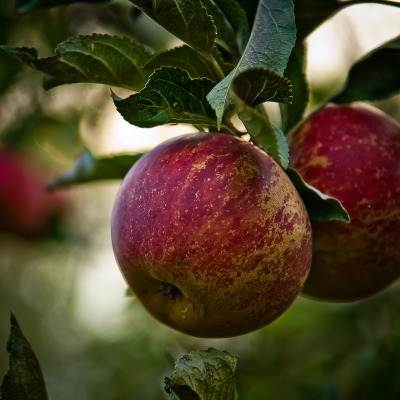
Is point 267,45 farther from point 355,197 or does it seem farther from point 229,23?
point 355,197

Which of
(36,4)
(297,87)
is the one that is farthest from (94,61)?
→ (297,87)

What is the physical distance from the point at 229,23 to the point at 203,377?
22.7 inches

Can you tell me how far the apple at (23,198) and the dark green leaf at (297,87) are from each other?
6.65 ft

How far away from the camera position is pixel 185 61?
3.56ft

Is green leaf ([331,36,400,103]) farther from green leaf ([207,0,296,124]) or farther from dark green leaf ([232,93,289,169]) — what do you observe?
dark green leaf ([232,93,289,169])

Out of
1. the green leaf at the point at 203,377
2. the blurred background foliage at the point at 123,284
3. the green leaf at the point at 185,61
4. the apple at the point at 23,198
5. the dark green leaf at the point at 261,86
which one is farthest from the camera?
the apple at the point at 23,198

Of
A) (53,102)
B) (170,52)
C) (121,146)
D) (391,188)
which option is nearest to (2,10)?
(53,102)

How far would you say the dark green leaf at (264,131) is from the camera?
0.87 m

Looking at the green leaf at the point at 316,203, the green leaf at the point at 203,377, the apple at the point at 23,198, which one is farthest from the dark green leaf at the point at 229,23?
the apple at the point at 23,198

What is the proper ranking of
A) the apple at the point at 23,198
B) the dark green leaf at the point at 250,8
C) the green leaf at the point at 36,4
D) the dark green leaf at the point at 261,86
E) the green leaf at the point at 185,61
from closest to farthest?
the dark green leaf at the point at 261,86 < the green leaf at the point at 185,61 < the dark green leaf at the point at 250,8 < the green leaf at the point at 36,4 < the apple at the point at 23,198

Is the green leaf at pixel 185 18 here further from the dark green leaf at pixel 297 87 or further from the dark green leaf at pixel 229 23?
the dark green leaf at pixel 297 87

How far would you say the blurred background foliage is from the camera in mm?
2186

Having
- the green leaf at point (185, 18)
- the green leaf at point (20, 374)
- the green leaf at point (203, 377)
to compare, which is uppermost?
the green leaf at point (185, 18)

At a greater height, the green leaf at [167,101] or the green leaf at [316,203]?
the green leaf at [167,101]
